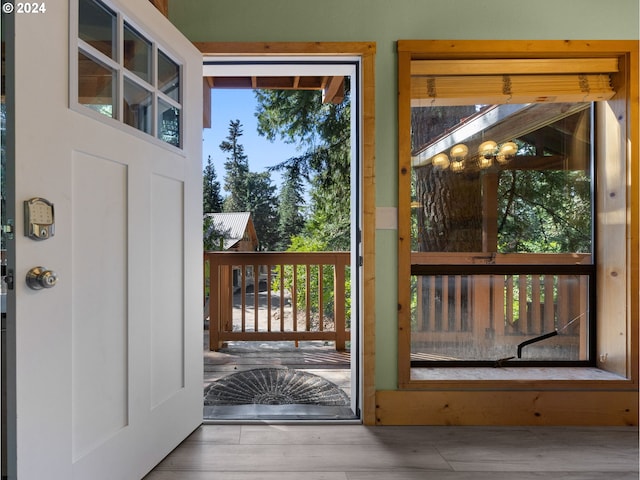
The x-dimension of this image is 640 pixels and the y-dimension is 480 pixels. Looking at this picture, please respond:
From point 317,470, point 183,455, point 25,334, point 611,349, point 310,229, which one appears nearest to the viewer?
point 25,334

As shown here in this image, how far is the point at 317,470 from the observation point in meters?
1.52

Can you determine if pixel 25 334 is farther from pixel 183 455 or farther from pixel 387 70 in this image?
pixel 387 70

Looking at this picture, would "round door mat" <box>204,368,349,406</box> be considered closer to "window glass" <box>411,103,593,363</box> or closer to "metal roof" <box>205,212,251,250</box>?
"window glass" <box>411,103,593,363</box>

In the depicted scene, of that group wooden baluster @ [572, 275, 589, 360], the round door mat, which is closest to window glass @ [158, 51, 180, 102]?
the round door mat

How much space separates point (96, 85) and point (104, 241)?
58 centimetres

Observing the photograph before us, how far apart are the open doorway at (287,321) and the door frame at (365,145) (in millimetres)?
Result: 66

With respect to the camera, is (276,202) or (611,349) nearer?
(611,349)

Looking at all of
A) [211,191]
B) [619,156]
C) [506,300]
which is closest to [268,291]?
[211,191]

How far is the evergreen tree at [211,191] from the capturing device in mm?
4551

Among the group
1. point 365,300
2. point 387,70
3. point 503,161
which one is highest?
point 387,70

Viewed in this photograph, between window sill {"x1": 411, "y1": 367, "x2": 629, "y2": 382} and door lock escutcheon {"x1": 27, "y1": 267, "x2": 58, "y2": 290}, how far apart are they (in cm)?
171

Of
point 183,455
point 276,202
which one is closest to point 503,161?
point 183,455

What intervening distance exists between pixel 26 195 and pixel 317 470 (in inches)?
59.0

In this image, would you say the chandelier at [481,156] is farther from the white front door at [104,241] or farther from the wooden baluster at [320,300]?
the wooden baluster at [320,300]
